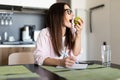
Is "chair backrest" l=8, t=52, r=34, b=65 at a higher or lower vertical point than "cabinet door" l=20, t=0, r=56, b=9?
lower

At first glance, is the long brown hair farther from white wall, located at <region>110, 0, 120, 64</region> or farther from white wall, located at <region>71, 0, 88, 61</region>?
white wall, located at <region>71, 0, 88, 61</region>

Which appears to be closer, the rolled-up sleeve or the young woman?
the rolled-up sleeve

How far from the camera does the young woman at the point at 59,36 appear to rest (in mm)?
1461

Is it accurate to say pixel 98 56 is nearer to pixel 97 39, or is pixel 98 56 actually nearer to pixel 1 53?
pixel 97 39

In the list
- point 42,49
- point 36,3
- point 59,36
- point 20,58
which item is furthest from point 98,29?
point 42,49

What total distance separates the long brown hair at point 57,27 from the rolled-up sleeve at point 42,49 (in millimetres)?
52

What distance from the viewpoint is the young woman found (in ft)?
4.79

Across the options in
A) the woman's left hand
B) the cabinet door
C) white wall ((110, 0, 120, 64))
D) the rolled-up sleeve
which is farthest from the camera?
the cabinet door

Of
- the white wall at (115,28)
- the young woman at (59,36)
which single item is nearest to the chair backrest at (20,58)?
the young woman at (59,36)

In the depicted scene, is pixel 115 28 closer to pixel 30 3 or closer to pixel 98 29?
pixel 98 29

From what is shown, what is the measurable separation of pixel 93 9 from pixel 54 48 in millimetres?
2075

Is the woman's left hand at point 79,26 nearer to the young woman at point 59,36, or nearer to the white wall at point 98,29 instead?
the young woman at point 59,36

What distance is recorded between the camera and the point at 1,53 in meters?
2.96

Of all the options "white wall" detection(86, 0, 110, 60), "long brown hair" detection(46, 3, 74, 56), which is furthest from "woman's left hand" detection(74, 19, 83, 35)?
"white wall" detection(86, 0, 110, 60)
